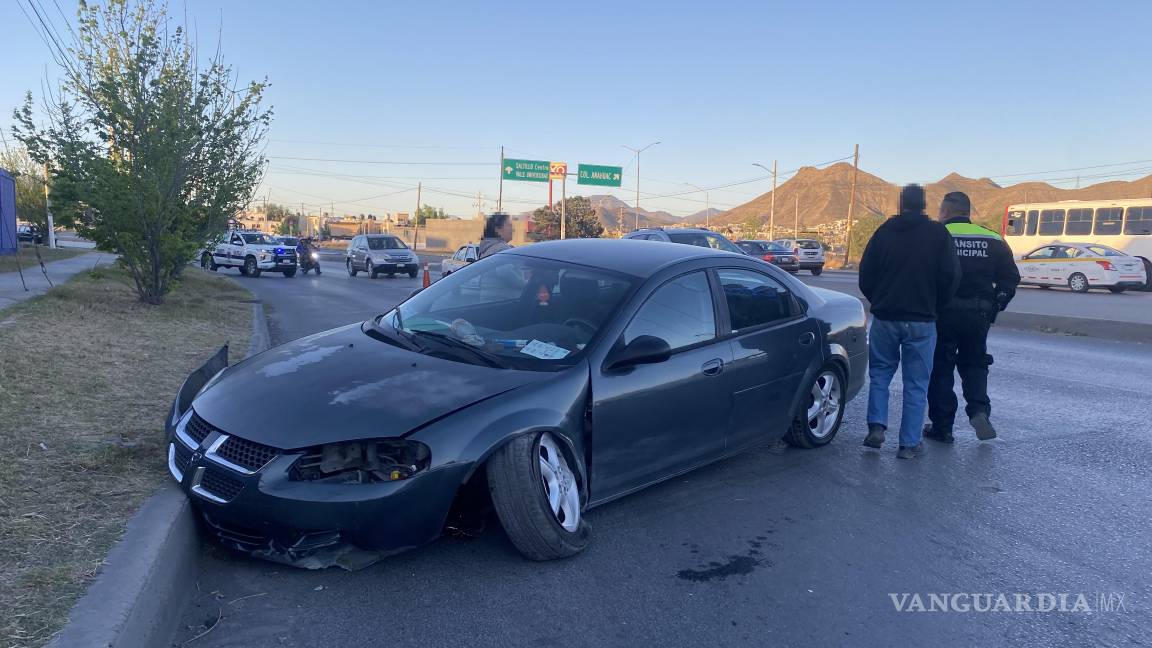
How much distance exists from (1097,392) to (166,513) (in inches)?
337

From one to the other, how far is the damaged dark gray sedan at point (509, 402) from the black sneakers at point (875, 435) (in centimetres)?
53

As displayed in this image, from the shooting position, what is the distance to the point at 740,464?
5.41 metres

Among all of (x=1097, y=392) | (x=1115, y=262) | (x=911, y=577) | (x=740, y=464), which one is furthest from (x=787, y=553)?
(x=1115, y=262)

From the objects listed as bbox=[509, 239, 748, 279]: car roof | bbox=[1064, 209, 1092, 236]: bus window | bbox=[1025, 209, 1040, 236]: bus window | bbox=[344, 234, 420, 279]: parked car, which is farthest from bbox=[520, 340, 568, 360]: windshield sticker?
bbox=[1025, 209, 1040, 236]: bus window

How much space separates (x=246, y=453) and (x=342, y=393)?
0.47m

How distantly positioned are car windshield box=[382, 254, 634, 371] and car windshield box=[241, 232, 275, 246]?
1059 inches

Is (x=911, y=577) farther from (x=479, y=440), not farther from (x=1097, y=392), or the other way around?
(x=1097, y=392)

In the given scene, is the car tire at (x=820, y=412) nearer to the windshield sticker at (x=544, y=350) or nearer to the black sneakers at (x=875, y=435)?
the black sneakers at (x=875, y=435)

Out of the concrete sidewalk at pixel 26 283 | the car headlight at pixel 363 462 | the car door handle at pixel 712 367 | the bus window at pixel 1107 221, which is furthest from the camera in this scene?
the bus window at pixel 1107 221

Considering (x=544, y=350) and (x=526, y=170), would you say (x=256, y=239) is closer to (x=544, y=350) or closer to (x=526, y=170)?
(x=526, y=170)

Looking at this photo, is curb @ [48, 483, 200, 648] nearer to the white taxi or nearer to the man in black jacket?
the man in black jacket

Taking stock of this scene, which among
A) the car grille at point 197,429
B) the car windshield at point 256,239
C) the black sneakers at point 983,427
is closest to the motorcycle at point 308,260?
the car windshield at point 256,239

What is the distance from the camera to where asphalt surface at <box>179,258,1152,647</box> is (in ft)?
10.3

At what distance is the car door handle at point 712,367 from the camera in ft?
14.8
